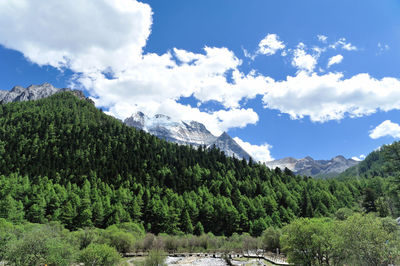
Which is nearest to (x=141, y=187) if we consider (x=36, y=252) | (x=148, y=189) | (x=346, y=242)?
(x=148, y=189)

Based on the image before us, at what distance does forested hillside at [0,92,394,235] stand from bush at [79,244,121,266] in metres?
73.0

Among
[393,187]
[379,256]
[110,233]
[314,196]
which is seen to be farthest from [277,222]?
[379,256]

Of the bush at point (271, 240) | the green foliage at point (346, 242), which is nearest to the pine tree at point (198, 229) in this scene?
the bush at point (271, 240)

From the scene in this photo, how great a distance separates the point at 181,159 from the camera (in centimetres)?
18662

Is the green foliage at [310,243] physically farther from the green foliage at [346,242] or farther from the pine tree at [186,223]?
the pine tree at [186,223]

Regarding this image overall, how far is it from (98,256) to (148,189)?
10696 centimetres

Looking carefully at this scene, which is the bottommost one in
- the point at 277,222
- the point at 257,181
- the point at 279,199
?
the point at 277,222

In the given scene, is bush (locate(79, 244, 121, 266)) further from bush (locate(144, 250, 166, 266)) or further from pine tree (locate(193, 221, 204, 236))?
pine tree (locate(193, 221, 204, 236))

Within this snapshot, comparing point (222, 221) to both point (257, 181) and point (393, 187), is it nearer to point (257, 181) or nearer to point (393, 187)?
point (257, 181)

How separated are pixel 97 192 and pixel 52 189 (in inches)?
794

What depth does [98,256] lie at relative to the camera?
41312 mm

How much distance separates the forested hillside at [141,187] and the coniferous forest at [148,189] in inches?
19.9

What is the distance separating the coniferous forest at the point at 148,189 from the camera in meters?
114

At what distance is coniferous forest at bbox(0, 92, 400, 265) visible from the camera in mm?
114500
